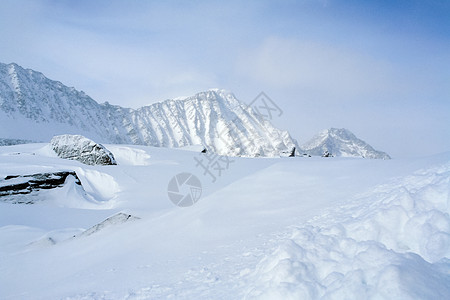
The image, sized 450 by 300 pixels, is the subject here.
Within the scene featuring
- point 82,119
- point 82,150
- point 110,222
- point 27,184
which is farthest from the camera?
point 82,119

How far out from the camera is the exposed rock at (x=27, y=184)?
349 inches

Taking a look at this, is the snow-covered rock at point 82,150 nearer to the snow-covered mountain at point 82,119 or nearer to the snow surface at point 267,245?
the snow surface at point 267,245

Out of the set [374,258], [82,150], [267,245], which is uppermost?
[82,150]

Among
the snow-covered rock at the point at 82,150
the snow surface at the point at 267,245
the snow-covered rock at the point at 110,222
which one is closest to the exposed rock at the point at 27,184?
the snow surface at the point at 267,245

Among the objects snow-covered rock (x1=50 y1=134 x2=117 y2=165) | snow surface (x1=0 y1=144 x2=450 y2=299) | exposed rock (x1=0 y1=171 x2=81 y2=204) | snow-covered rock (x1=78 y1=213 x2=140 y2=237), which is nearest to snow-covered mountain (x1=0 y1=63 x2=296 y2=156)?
snow-covered rock (x1=50 y1=134 x2=117 y2=165)

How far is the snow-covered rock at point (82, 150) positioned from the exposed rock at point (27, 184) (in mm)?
4255

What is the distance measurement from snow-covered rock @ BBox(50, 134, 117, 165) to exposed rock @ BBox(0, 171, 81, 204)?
4255 mm

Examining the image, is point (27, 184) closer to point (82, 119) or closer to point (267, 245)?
point (267, 245)

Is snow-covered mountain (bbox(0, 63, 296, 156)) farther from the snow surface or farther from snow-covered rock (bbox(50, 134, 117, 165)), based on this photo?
the snow surface

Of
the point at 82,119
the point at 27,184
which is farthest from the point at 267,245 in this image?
the point at 82,119

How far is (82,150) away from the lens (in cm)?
1525

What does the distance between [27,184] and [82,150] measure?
6.23 metres

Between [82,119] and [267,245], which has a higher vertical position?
[82,119]

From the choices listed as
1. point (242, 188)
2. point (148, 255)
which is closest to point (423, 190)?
point (148, 255)
